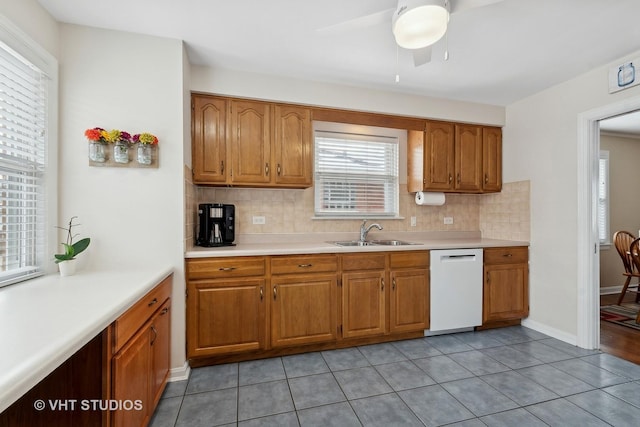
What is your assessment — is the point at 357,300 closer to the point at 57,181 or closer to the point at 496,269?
the point at 496,269

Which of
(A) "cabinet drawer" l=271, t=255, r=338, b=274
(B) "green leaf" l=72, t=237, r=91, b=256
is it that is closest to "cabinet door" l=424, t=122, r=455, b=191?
(A) "cabinet drawer" l=271, t=255, r=338, b=274

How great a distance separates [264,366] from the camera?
2.37 metres

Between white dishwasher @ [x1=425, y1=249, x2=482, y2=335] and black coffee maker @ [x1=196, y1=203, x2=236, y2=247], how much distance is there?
1.94 meters

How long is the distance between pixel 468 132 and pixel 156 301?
135 inches

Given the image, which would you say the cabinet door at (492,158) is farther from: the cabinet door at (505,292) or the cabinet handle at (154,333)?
the cabinet handle at (154,333)

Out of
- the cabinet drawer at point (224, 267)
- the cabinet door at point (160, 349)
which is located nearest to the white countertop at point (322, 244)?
the cabinet drawer at point (224, 267)

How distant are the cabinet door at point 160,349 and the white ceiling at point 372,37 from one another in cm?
190

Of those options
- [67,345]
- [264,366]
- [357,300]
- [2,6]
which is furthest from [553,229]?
[2,6]

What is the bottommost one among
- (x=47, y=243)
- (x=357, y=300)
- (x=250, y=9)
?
(x=357, y=300)

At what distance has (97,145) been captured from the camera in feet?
6.48

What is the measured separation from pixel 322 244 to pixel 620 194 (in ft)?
16.4

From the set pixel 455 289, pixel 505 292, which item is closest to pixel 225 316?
pixel 455 289

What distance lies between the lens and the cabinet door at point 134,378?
1241 mm

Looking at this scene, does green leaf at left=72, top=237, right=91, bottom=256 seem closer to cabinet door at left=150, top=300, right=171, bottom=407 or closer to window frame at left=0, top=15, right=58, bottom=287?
window frame at left=0, top=15, right=58, bottom=287
